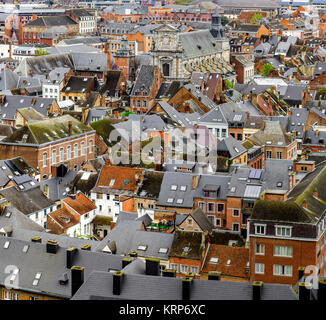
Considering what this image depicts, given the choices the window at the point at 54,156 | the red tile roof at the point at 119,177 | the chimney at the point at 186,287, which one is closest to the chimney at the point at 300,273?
the chimney at the point at 186,287

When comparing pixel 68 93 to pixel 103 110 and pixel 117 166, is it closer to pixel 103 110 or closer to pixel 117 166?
pixel 103 110

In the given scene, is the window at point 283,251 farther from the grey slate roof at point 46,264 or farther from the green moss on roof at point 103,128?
the green moss on roof at point 103,128

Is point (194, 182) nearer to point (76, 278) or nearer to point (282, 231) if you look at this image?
point (282, 231)

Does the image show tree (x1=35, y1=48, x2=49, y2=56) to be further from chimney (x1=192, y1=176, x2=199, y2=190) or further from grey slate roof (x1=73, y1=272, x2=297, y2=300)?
grey slate roof (x1=73, y1=272, x2=297, y2=300)

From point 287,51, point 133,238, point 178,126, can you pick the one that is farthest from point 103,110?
point 287,51
